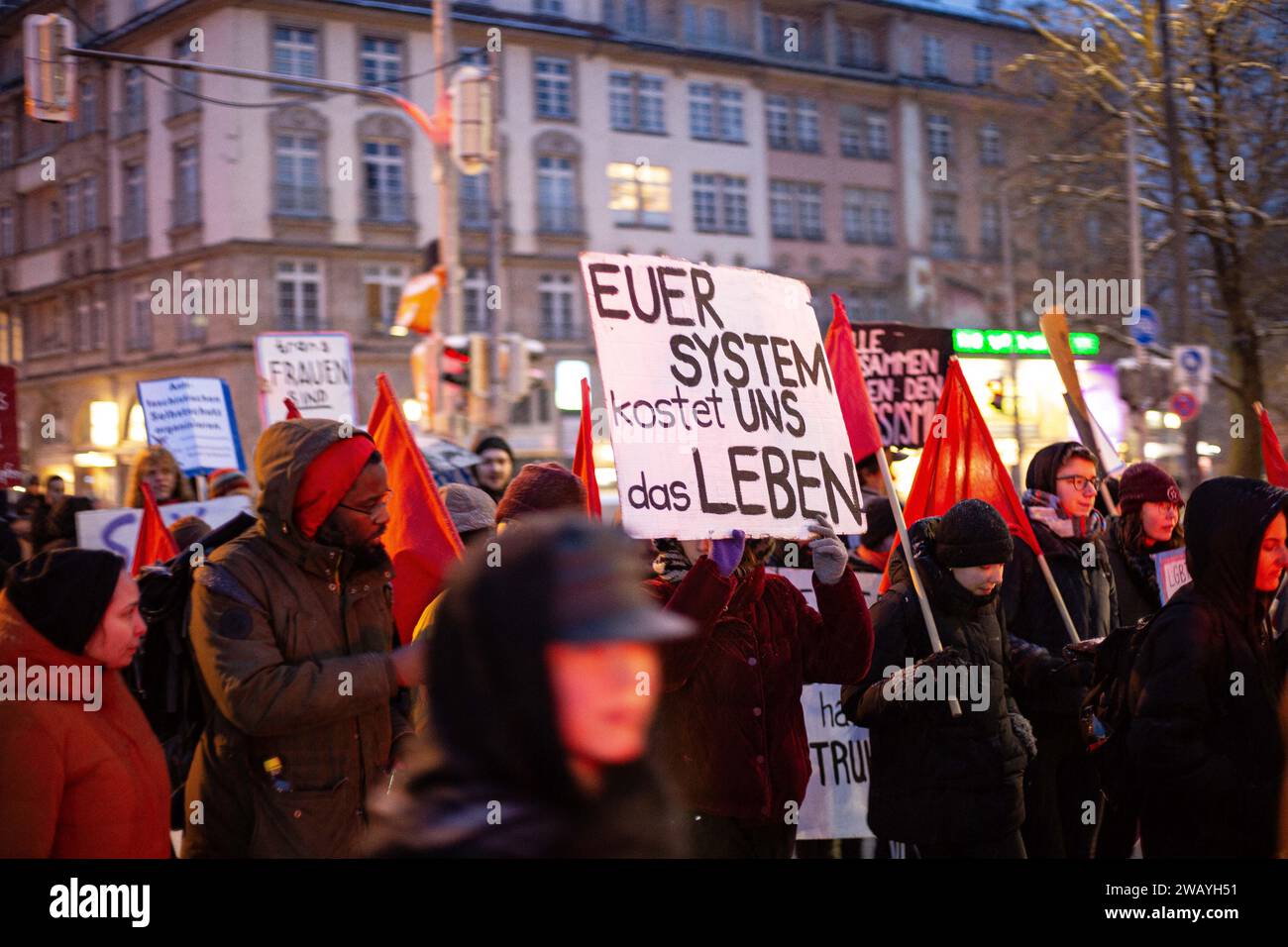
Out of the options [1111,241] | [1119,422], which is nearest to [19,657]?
[1119,422]

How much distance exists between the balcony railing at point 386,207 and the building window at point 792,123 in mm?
12747

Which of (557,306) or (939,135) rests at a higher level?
(939,135)

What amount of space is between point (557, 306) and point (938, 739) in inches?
1512

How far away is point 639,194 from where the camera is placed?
143 feet

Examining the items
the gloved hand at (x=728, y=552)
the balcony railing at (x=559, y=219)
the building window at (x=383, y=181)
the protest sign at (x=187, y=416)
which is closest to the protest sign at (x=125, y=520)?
the protest sign at (x=187, y=416)

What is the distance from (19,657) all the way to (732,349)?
255cm

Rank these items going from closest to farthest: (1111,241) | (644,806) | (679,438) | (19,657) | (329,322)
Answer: (644,806) < (19,657) < (679,438) < (1111,241) < (329,322)

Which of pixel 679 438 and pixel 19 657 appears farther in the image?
pixel 679 438

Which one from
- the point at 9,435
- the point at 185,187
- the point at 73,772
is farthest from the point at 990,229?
the point at 73,772

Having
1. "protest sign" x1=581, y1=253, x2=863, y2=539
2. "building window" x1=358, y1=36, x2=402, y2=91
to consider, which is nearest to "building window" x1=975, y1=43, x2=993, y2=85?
"building window" x1=358, y1=36, x2=402, y2=91

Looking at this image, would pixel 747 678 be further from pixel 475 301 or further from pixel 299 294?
pixel 475 301

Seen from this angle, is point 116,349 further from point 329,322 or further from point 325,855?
point 325,855

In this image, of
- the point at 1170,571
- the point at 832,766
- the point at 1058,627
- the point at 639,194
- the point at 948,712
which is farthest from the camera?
the point at 639,194

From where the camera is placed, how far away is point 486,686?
1.85m
